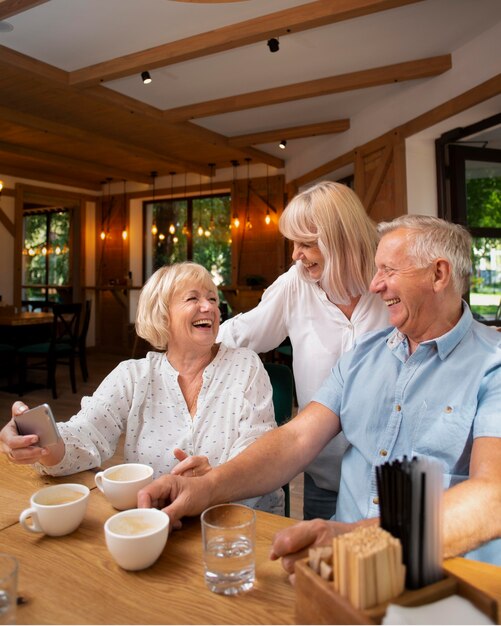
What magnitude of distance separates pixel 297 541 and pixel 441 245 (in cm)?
90

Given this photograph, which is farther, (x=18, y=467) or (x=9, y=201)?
(x=9, y=201)

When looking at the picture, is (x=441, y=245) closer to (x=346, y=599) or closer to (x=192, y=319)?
(x=192, y=319)

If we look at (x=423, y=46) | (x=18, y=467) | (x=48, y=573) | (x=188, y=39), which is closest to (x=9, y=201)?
(x=188, y=39)

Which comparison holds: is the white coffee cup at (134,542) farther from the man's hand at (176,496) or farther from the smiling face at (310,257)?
the smiling face at (310,257)

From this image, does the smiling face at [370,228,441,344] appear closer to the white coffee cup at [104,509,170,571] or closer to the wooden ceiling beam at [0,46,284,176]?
the white coffee cup at [104,509,170,571]

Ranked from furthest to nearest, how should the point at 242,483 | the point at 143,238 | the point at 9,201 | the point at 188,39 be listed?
the point at 143,238 < the point at 9,201 < the point at 188,39 < the point at 242,483

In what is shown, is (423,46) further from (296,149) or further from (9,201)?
(9,201)

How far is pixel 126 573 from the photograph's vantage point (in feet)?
3.21

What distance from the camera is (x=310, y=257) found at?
1.98 m

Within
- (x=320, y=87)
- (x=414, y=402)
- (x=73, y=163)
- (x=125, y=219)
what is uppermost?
(x=73, y=163)

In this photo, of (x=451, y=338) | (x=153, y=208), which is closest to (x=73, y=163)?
(x=153, y=208)

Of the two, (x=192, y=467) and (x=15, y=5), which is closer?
(x=192, y=467)

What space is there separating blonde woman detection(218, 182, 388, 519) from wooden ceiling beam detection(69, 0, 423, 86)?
2324mm

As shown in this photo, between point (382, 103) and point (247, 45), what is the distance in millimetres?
2155
